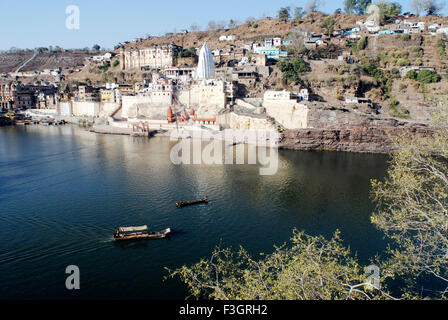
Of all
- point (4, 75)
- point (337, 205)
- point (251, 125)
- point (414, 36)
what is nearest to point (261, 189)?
point (337, 205)

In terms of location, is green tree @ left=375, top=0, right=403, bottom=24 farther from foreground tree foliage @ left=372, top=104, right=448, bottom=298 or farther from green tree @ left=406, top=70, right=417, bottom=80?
foreground tree foliage @ left=372, top=104, right=448, bottom=298

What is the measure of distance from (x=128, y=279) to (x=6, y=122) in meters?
47.0

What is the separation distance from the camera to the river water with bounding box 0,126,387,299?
391 inches

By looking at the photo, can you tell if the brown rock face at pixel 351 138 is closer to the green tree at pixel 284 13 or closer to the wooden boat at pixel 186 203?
the wooden boat at pixel 186 203

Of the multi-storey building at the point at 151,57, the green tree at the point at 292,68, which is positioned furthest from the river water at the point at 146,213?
the multi-storey building at the point at 151,57

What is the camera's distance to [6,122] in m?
45.3

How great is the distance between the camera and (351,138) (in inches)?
1130

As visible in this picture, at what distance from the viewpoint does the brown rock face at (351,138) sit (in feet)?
91.3

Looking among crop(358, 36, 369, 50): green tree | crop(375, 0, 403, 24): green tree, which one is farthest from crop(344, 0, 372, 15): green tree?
crop(358, 36, 369, 50): green tree

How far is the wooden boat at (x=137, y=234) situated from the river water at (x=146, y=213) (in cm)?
33

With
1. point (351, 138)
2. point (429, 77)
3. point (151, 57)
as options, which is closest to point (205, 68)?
point (151, 57)

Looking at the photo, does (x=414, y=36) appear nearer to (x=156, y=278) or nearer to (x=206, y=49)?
(x=206, y=49)

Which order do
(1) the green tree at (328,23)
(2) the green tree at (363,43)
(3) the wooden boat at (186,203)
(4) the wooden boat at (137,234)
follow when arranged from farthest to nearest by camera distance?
(1) the green tree at (328,23)
(2) the green tree at (363,43)
(3) the wooden boat at (186,203)
(4) the wooden boat at (137,234)

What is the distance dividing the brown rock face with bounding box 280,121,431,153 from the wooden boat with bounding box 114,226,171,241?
772 inches
